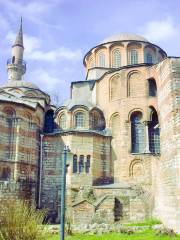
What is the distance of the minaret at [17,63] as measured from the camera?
37.3m

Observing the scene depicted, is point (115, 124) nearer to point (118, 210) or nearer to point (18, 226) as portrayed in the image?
point (118, 210)

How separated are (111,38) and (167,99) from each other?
44.3 ft

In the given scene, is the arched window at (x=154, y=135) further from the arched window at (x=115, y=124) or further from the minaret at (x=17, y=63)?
the minaret at (x=17, y=63)

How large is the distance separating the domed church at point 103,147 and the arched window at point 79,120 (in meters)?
0.08

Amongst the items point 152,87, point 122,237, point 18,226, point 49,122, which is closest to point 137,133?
point 152,87

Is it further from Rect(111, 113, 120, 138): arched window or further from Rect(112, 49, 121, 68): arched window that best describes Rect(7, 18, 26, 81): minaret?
Rect(111, 113, 120, 138): arched window

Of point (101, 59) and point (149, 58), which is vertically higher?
point (101, 59)

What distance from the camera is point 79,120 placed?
25.1m

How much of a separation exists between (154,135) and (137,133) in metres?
1.27

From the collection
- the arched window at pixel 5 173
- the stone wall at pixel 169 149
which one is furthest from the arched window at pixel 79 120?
the stone wall at pixel 169 149

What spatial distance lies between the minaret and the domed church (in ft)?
41.1

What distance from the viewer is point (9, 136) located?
22.7 m

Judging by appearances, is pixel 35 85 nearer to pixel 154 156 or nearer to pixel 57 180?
pixel 57 180

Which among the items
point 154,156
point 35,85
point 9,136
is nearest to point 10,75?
point 35,85
